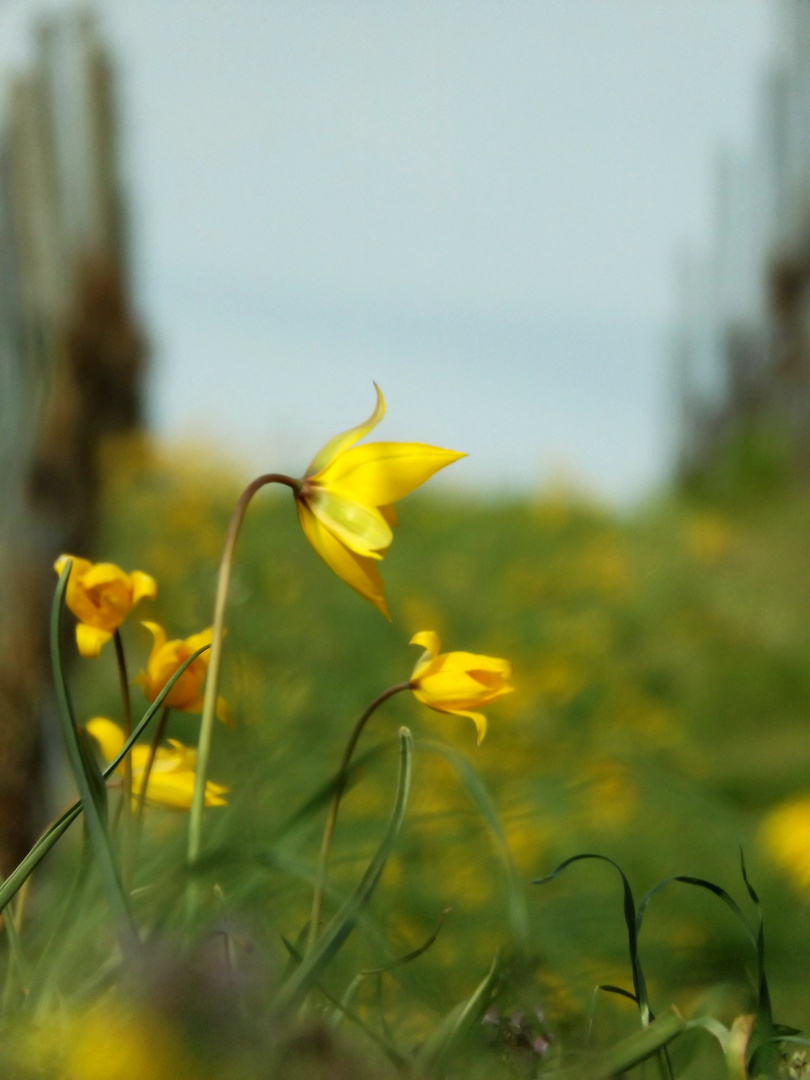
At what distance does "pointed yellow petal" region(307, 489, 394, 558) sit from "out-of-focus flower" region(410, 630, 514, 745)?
4 cm

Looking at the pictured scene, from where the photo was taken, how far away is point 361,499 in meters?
0.36

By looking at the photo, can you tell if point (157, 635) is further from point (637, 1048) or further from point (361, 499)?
point (637, 1048)

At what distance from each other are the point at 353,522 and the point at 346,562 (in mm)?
15

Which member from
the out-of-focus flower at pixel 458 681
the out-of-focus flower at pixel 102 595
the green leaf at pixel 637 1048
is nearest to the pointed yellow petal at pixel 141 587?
the out-of-focus flower at pixel 102 595

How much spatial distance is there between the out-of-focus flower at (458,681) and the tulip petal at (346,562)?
0.03m

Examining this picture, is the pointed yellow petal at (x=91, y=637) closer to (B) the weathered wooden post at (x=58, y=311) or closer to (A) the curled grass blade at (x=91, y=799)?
(A) the curled grass blade at (x=91, y=799)

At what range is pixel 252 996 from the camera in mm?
245

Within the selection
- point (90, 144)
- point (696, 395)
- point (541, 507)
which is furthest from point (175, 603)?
point (696, 395)

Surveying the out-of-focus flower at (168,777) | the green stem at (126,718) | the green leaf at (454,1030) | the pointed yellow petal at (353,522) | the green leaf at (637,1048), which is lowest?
the green leaf at (454,1030)

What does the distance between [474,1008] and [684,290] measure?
874 centimetres

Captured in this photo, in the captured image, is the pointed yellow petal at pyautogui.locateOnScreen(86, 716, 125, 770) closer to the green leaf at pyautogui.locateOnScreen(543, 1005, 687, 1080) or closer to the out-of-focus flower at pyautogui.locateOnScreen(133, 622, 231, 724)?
the out-of-focus flower at pyautogui.locateOnScreen(133, 622, 231, 724)

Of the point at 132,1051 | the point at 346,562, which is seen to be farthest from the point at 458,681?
the point at 132,1051

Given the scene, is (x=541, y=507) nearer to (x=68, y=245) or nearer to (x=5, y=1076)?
(x=68, y=245)

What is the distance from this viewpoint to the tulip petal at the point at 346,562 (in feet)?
1.18
